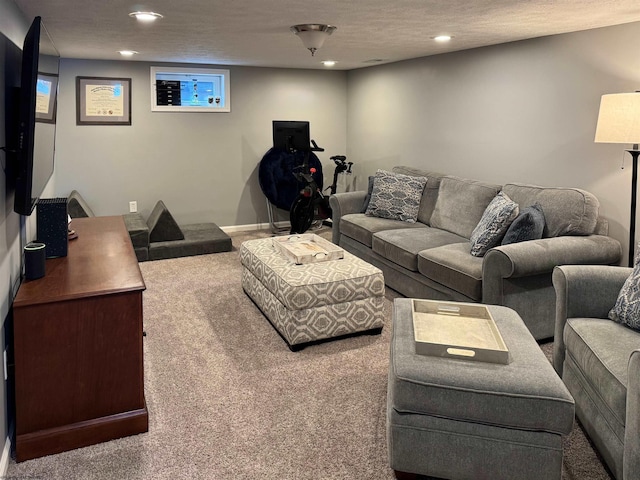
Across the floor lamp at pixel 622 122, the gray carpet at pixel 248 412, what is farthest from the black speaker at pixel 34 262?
the floor lamp at pixel 622 122

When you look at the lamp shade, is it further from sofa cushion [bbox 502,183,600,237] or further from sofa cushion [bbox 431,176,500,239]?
sofa cushion [bbox 431,176,500,239]

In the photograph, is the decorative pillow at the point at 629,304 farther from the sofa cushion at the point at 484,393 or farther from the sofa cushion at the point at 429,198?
the sofa cushion at the point at 429,198

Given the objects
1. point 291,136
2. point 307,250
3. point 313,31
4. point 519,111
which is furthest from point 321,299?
point 291,136

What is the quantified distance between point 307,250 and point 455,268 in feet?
3.26

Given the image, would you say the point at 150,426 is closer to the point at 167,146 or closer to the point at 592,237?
the point at 592,237

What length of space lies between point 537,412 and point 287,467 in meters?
0.98

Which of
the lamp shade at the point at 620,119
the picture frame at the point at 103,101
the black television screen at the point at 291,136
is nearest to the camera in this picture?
the lamp shade at the point at 620,119

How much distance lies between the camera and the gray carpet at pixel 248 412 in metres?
2.06

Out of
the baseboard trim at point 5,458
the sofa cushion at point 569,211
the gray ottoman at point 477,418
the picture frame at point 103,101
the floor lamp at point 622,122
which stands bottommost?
the baseboard trim at point 5,458

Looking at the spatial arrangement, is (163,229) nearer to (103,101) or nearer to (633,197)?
(103,101)

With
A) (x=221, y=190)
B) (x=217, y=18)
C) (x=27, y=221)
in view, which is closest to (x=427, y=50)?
(x=217, y=18)

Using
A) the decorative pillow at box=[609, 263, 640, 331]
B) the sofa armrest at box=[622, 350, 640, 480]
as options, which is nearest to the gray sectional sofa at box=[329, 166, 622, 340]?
the decorative pillow at box=[609, 263, 640, 331]

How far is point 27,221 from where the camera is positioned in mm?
2943

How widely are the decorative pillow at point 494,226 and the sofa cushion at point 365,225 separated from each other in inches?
42.0
